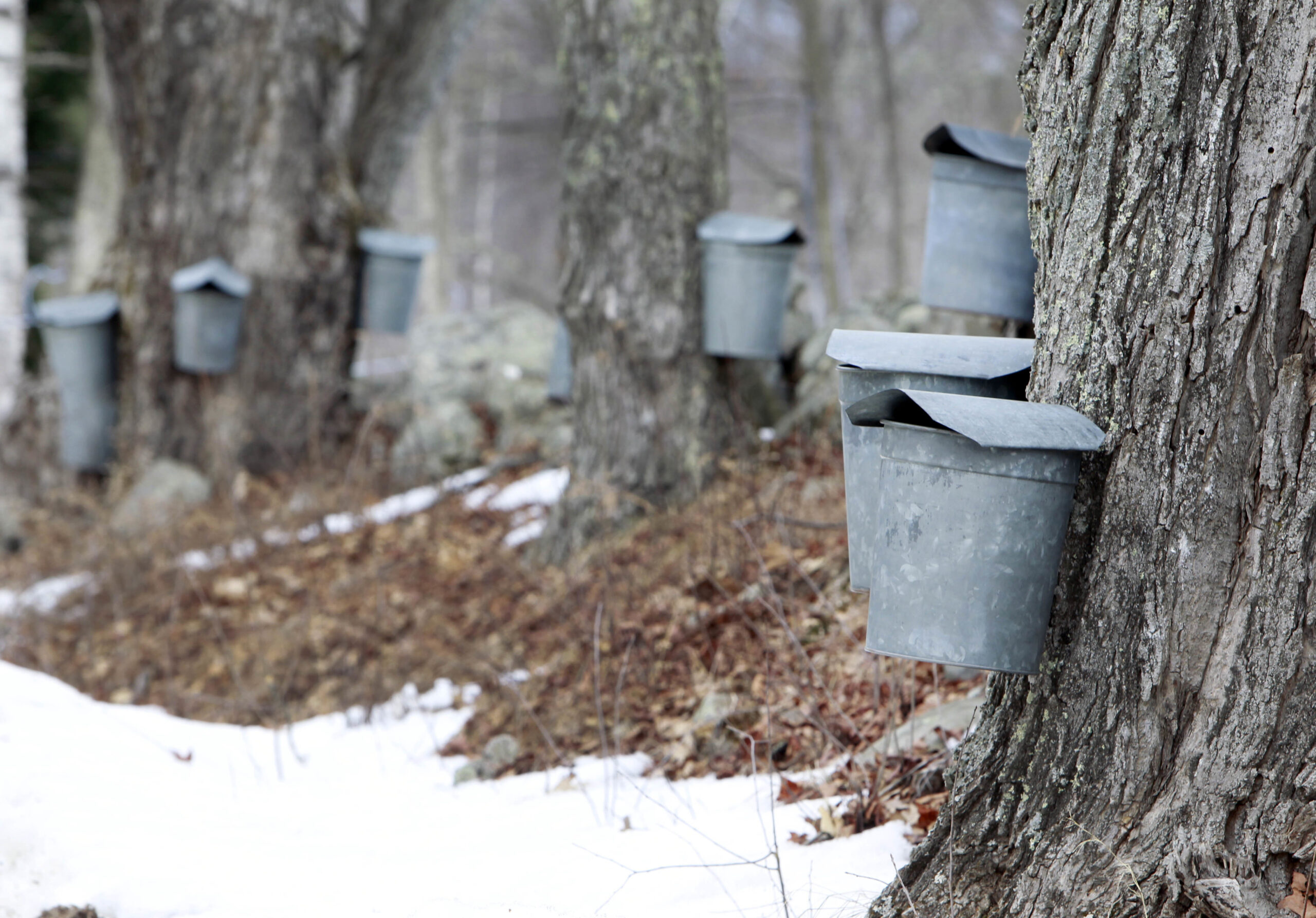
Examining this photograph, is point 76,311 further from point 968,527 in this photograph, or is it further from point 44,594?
point 968,527

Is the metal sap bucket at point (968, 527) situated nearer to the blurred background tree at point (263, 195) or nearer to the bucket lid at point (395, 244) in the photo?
the blurred background tree at point (263, 195)

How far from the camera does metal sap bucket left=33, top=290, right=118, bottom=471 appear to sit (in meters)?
6.79

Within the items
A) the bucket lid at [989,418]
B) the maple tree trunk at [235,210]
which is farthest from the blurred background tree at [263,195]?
the bucket lid at [989,418]

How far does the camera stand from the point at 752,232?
178 inches

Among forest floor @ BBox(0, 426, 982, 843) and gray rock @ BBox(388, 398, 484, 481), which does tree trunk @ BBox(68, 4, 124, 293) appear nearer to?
forest floor @ BBox(0, 426, 982, 843)

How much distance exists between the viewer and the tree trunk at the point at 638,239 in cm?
466

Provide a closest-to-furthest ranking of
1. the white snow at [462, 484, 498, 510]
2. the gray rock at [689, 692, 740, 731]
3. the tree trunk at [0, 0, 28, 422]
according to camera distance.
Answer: the gray rock at [689, 692, 740, 731] < the white snow at [462, 484, 498, 510] < the tree trunk at [0, 0, 28, 422]

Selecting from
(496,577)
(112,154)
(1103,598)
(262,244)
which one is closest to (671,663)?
(496,577)

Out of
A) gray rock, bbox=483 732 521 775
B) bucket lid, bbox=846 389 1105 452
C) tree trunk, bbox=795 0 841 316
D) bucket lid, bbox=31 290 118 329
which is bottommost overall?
gray rock, bbox=483 732 521 775

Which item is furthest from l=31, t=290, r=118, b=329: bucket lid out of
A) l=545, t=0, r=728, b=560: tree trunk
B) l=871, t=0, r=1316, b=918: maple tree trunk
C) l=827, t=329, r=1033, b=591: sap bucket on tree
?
l=871, t=0, r=1316, b=918: maple tree trunk

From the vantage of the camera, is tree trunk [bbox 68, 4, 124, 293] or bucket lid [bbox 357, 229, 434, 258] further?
tree trunk [bbox 68, 4, 124, 293]

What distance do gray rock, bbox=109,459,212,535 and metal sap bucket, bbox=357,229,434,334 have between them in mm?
1468

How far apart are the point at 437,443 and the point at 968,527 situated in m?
5.76

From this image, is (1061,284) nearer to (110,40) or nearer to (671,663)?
(671,663)
